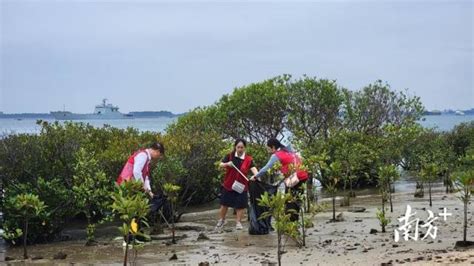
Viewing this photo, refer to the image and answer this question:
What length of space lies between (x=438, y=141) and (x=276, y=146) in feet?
→ 44.6

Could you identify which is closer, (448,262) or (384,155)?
(448,262)

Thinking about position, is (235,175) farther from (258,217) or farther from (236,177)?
(258,217)

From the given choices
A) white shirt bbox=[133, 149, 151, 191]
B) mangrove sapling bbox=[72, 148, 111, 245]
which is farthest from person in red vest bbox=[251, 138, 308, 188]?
mangrove sapling bbox=[72, 148, 111, 245]

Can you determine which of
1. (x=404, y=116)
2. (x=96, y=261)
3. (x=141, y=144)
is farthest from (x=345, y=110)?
(x=96, y=261)

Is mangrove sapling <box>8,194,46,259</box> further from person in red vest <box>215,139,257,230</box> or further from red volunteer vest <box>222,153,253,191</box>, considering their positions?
red volunteer vest <box>222,153,253,191</box>

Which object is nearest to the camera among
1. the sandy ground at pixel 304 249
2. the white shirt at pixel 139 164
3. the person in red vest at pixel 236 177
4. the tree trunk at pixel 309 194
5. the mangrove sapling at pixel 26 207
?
the sandy ground at pixel 304 249

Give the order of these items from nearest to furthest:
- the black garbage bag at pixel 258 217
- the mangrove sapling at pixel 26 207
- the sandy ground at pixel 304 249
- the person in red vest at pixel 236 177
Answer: the sandy ground at pixel 304 249 < the mangrove sapling at pixel 26 207 < the black garbage bag at pixel 258 217 < the person in red vest at pixel 236 177

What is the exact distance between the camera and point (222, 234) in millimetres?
11203

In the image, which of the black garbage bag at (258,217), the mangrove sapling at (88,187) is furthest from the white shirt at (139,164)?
the black garbage bag at (258,217)

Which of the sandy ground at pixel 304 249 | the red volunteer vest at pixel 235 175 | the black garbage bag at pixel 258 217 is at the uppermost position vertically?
the red volunteer vest at pixel 235 175

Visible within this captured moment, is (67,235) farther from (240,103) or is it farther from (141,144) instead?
(240,103)

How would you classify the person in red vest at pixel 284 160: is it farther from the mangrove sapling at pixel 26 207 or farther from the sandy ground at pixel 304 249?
the mangrove sapling at pixel 26 207

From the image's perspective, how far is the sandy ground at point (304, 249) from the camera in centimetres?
824

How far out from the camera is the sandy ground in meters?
8.24
